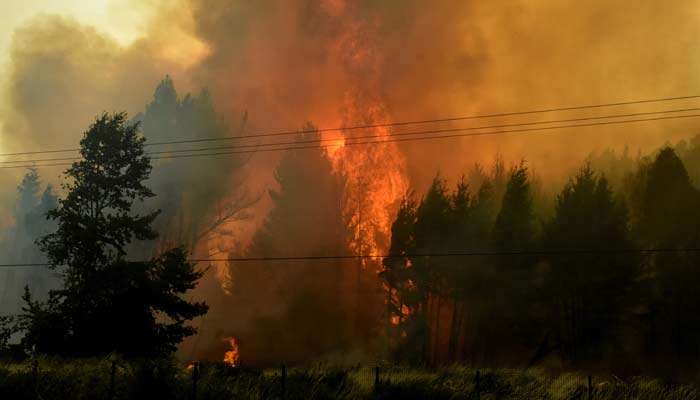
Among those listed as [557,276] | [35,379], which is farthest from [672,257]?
[35,379]

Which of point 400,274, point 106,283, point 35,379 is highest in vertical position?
point 400,274

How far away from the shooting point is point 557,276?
40.1 m

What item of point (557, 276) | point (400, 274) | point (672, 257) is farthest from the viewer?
point (400, 274)

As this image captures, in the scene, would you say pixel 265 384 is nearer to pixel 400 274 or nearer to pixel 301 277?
pixel 400 274

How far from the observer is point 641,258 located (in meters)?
37.4

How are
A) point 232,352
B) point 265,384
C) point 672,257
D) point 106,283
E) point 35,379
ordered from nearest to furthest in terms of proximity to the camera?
point 35,379, point 265,384, point 106,283, point 672,257, point 232,352

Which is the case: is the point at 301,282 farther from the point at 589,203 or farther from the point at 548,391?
the point at 548,391

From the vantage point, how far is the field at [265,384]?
56.5 ft

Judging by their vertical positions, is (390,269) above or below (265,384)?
above

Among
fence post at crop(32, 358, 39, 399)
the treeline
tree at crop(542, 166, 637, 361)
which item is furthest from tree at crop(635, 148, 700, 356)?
fence post at crop(32, 358, 39, 399)

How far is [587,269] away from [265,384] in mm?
27113

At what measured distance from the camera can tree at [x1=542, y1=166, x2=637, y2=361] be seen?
37812 mm

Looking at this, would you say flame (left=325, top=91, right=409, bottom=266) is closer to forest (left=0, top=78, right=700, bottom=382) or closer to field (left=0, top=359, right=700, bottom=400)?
forest (left=0, top=78, right=700, bottom=382)

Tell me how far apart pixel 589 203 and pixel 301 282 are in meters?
25.9
